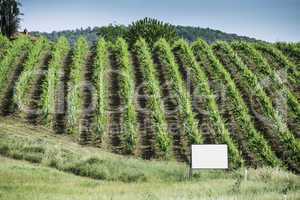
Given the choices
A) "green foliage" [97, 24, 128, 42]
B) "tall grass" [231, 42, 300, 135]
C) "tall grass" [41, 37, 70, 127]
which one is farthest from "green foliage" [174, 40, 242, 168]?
"green foliage" [97, 24, 128, 42]

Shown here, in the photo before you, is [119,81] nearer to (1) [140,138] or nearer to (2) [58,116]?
(2) [58,116]

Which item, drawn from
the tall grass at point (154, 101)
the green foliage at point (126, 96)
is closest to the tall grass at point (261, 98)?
the tall grass at point (154, 101)

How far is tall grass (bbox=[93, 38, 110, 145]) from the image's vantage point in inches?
1133

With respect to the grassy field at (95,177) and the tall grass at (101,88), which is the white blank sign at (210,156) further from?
the tall grass at (101,88)

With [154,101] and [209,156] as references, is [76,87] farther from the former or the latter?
[209,156]

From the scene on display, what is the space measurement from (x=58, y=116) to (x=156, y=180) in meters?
12.9

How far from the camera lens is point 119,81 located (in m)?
36.8

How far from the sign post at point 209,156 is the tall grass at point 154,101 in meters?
7.19

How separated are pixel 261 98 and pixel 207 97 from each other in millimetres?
3597

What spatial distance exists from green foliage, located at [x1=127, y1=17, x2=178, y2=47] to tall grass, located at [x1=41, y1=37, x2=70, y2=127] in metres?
38.3

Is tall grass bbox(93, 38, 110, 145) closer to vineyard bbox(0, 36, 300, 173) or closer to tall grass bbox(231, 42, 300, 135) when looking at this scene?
vineyard bbox(0, 36, 300, 173)

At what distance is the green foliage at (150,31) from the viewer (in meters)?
83.3

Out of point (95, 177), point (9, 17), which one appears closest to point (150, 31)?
point (9, 17)

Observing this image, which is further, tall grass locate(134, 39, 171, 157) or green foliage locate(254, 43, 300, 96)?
green foliage locate(254, 43, 300, 96)
